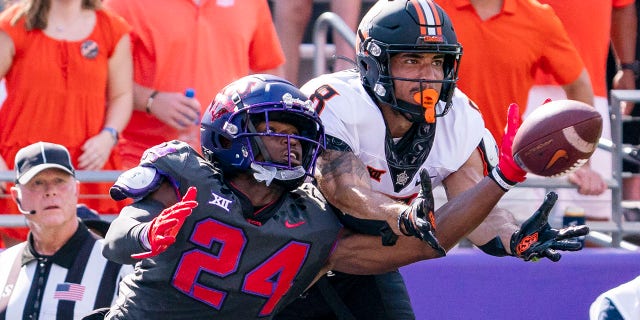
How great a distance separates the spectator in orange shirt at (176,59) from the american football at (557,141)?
8.24 ft

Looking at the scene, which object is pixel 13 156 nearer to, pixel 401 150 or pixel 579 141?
pixel 401 150

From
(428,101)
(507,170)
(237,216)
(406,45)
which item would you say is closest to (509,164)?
(507,170)

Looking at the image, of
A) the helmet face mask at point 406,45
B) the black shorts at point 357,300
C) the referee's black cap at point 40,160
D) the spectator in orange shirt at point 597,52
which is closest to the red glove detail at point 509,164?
the helmet face mask at point 406,45

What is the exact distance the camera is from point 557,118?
Answer: 13.6 feet

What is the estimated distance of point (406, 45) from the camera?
177 inches

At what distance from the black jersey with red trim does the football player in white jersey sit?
0.25 m

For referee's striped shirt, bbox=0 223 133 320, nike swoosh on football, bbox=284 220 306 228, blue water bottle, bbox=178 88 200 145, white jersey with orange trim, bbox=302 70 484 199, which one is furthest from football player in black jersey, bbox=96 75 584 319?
blue water bottle, bbox=178 88 200 145

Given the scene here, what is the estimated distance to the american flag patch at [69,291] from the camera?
5641 mm

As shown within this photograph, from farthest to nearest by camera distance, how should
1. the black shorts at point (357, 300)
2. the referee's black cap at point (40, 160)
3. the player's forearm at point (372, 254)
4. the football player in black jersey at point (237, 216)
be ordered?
the referee's black cap at point (40, 160) < the black shorts at point (357, 300) < the player's forearm at point (372, 254) < the football player in black jersey at point (237, 216)

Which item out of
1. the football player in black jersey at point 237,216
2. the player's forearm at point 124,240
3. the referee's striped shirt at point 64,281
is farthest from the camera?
the referee's striped shirt at point 64,281

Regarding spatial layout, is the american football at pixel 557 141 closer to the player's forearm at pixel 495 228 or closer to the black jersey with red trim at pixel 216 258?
the player's forearm at pixel 495 228

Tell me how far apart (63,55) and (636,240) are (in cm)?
318

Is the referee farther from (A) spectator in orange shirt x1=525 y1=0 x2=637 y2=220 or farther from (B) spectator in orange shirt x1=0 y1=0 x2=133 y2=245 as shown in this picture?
(A) spectator in orange shirt x1=525 y1=0 x2=637 y2=220

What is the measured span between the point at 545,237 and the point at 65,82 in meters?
2.89
